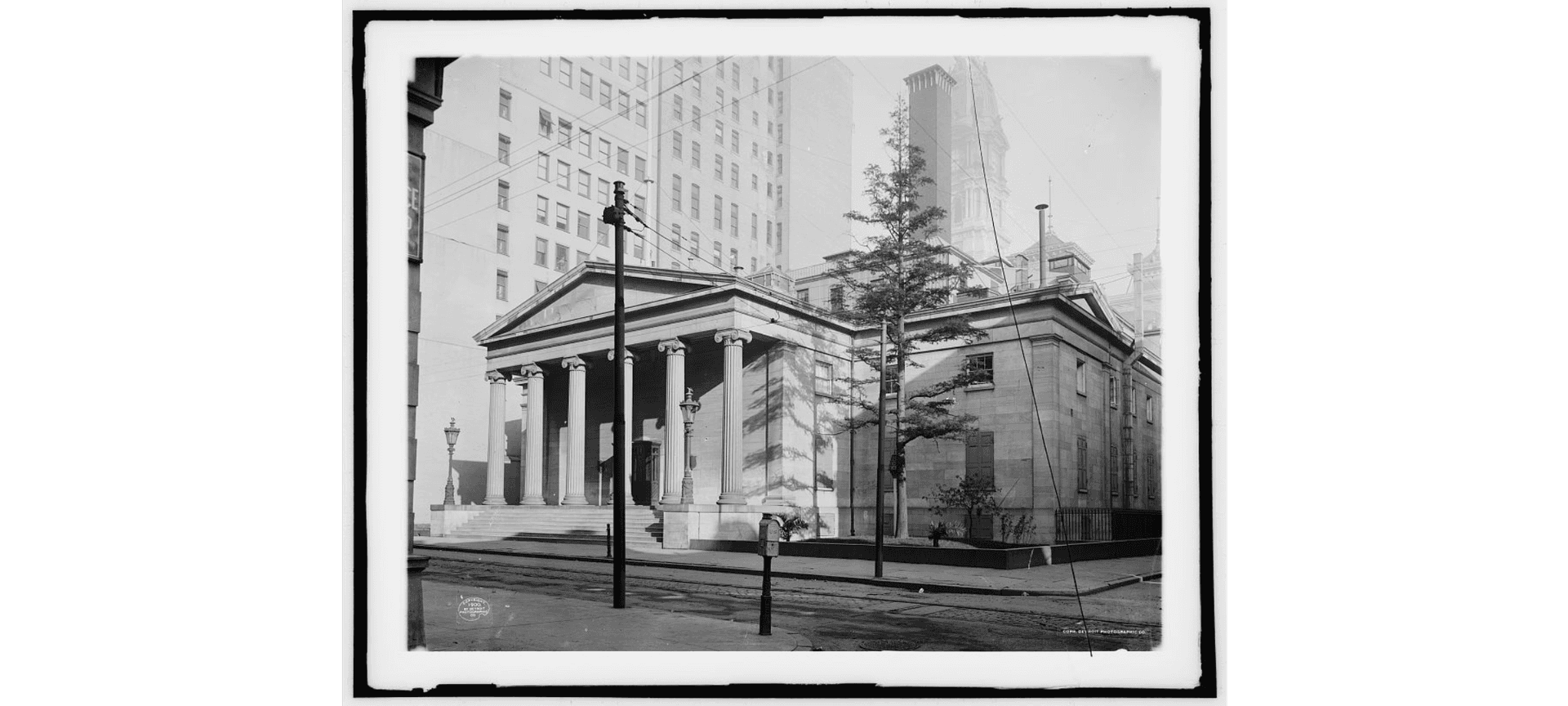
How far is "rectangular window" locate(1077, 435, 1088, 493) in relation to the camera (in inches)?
380

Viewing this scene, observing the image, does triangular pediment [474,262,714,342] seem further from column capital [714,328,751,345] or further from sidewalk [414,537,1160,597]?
sidewalk [414,537,1160,597]

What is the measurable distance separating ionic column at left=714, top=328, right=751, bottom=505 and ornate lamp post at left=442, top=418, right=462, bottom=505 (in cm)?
318

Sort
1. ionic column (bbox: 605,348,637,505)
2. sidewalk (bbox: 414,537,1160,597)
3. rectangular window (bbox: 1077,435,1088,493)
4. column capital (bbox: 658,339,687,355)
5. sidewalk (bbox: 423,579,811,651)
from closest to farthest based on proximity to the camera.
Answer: sidewalk (bbox: 423,579,811,651) < sidewalk (bbox: 414,537,1160,597) < rectangular window (bbox: 1077,435,1088,493) < ionic column (bbox: 605,348,637,505) < column capital (bbox: 658,339,687,355)

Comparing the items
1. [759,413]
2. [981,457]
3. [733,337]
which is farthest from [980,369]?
[733,337]

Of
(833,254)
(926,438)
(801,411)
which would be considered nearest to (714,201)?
(833,254)

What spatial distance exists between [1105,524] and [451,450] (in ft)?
21.7

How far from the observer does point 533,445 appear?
11531 millimetres

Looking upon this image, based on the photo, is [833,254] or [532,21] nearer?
[532,21]

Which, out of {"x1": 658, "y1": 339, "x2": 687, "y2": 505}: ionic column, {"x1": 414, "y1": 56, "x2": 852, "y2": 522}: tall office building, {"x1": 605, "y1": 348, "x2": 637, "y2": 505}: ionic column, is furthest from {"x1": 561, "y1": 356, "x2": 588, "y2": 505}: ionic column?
{"x1": 658, "y1": 339, "x2": 687, "y2": 505}: ionic column

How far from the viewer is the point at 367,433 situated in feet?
27.4

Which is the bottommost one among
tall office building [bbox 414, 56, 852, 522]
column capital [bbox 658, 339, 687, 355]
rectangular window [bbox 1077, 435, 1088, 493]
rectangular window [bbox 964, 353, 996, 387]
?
rectangular window [bbox 1077, 435, 1088, 493]

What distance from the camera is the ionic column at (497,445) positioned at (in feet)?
33.3
